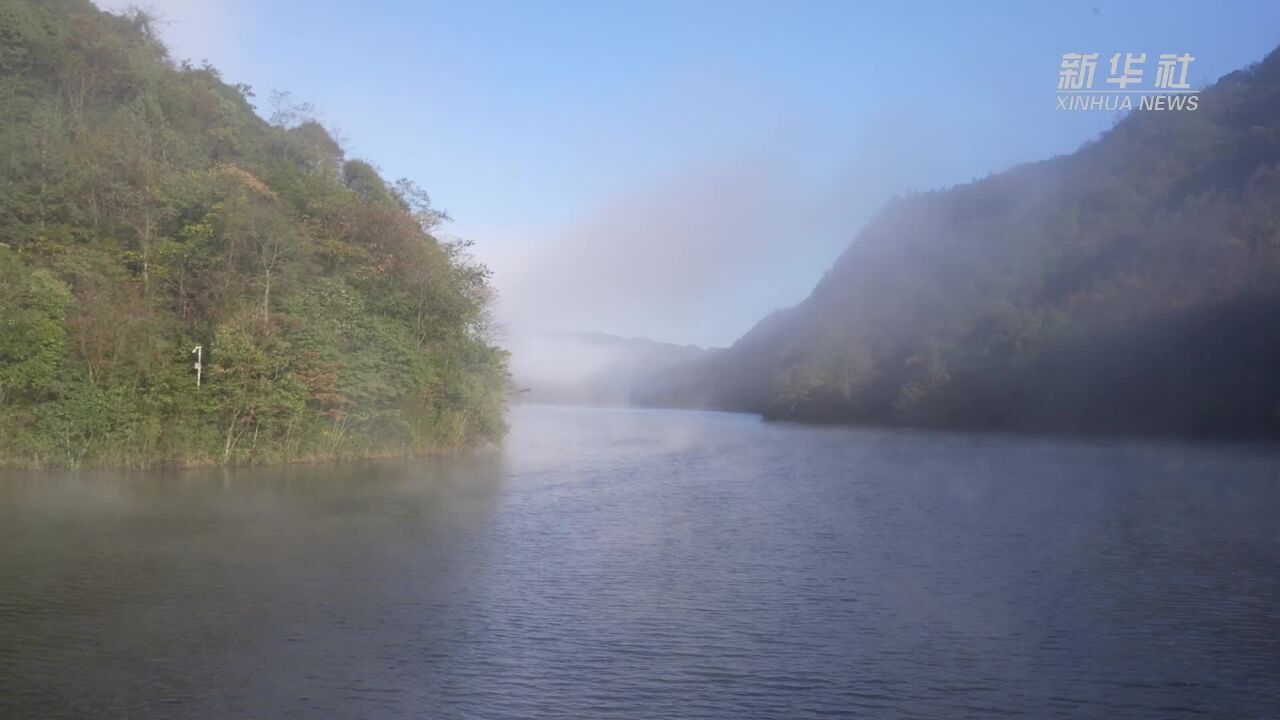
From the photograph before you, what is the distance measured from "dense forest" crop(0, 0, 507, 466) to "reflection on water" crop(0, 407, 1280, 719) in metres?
3.65

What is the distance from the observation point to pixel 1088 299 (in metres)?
58.2

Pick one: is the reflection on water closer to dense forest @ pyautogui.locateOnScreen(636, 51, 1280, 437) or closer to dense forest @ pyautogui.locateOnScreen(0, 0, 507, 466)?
dense forest @ pyautogui.locateOnScreen(0, 0, 507, 466)

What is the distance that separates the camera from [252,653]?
7.88 m

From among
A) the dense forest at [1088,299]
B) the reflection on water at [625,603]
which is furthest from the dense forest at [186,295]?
the dense forest at [1088,299]

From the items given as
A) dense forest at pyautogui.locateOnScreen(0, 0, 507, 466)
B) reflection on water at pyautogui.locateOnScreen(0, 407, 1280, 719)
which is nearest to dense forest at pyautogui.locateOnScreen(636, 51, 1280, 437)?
reflection on water at pyautogui.locateOnScreen(0, 407, 1280, 719)

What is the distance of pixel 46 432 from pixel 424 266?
40.5 feet

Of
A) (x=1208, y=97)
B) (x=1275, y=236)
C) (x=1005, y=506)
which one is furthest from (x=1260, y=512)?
(x=1208, y=97)

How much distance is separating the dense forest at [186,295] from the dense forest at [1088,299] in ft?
118

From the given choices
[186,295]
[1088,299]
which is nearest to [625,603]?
[186,295]

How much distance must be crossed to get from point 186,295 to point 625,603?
68.9ft

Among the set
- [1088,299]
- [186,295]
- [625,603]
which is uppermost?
[1088,299]

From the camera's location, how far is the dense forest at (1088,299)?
48.2 meters

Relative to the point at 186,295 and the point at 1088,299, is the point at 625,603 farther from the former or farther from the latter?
the point at 1088,299

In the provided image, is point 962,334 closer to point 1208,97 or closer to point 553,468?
point 1208,97
